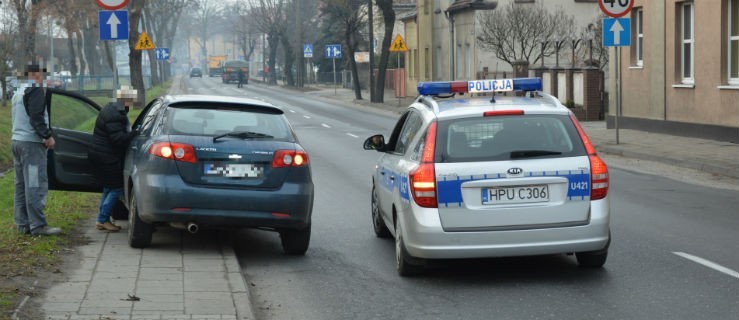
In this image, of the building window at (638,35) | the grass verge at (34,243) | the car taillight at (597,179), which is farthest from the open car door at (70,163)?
the building window at (638,35)

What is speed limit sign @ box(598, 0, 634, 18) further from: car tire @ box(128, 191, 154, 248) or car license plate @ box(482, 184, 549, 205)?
car license plate @ box(482, 184, 549, 205)

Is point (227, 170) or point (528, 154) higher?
point (528, 154)

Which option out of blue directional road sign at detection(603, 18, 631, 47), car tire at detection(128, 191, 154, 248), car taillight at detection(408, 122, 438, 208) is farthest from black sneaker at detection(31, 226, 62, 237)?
blue directional road sign at detection(603, 18, 631, 47)

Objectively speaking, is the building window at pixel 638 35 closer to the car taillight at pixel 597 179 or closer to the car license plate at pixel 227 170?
the car license plate at pixel 227 170

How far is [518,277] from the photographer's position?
873 centimetres

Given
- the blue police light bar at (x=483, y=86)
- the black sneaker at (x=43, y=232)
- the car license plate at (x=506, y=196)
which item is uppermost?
the blue police light bar at (x=483, y=86)

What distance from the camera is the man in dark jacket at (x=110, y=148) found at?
1055cm

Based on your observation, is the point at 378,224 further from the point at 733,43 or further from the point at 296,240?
the point at 733,43

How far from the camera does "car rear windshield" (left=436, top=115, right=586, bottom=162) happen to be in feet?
27.6

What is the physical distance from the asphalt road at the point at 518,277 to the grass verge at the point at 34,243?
5.14 feet

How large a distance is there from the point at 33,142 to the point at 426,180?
378 centimetres

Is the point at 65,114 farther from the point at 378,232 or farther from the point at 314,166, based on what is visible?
the point at 378,232

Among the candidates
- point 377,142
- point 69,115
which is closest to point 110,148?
point 377,142

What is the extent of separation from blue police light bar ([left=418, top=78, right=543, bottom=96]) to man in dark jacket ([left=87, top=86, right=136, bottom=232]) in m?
2.89
